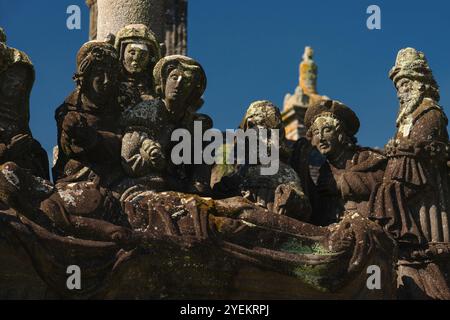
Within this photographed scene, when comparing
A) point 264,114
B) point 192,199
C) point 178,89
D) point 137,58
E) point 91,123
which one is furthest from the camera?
point 137,58

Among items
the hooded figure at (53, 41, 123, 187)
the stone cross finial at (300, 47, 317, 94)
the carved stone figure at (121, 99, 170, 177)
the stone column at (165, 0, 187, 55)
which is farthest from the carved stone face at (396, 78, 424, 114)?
the stone cross finial at (300, 47, 317, 94)

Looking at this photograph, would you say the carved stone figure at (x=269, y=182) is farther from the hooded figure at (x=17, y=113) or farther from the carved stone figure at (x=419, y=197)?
the hooded figure at (x=17, y=113)

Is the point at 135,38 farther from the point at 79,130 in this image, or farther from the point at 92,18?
the point at 92,18

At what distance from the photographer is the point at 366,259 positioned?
807 cm

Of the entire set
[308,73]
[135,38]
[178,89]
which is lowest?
Result: [178,89]

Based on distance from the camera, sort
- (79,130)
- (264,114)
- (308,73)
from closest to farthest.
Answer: (79,130) → (264,114) → (308,73)

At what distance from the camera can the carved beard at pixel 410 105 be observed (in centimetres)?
931

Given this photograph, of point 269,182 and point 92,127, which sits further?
point 269,182

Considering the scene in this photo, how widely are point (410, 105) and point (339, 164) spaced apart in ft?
2.48

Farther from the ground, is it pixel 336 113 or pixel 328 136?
pixel 336 113

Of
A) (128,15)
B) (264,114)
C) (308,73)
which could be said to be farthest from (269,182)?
(308,73)

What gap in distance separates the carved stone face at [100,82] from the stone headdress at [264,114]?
114cm

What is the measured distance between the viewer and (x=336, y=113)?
935 cm
